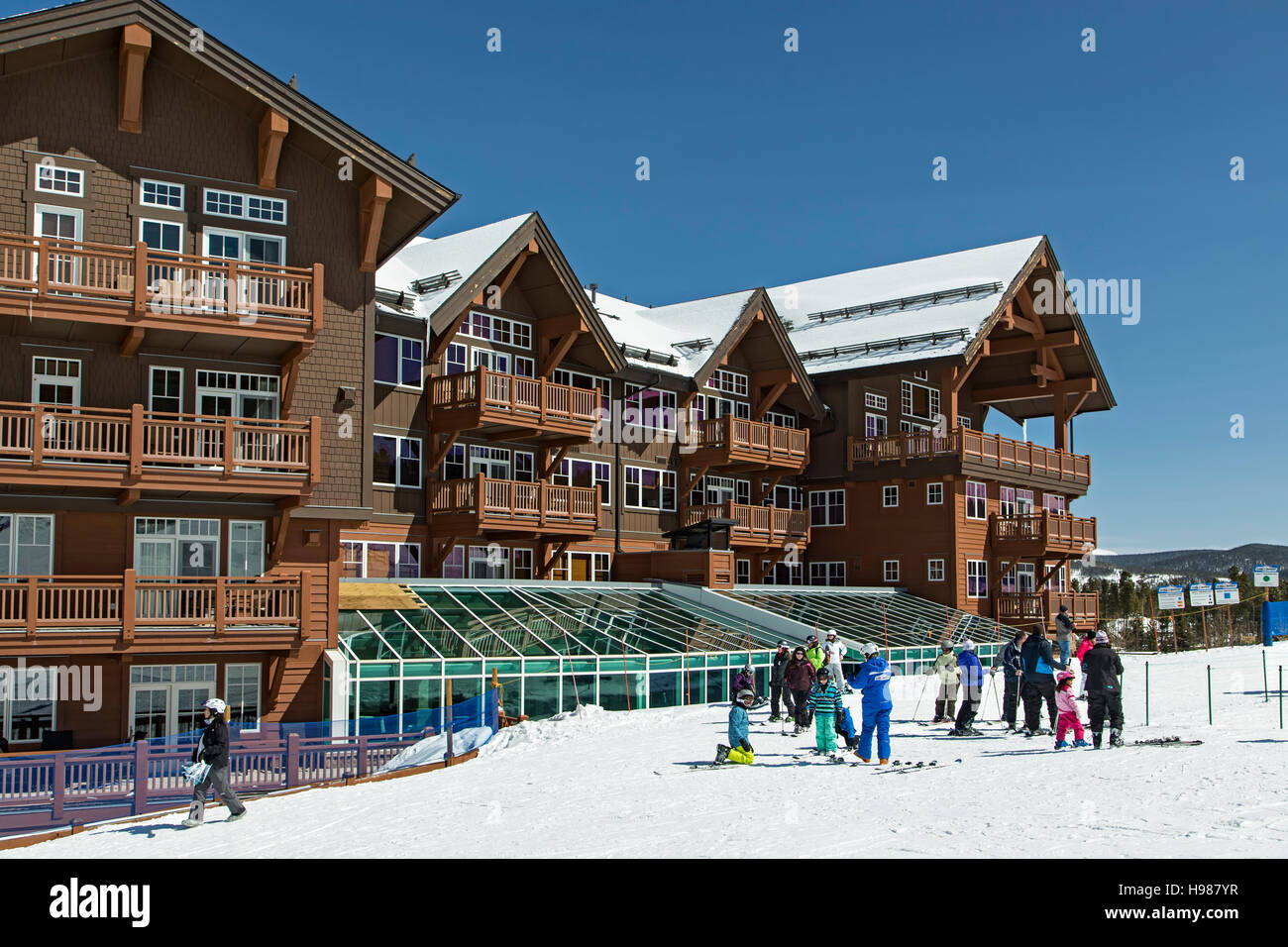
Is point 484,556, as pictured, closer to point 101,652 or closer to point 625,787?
point 101,652

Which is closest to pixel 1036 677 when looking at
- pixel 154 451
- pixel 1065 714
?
pixel 1065 714

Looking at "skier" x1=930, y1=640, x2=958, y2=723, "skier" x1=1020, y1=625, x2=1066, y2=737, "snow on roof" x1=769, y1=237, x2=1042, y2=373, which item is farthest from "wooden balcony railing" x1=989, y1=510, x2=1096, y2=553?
"skier" x1=1020, y1=625, x2=1066, y2=737

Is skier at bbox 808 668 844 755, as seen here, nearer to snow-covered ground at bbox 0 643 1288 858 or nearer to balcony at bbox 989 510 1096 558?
snow-covered ground at bbox 0 643 1288 858

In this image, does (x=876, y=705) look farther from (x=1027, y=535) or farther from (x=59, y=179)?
(x=1027, y=535)

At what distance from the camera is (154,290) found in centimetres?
2433

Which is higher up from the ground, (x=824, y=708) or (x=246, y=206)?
(x=246, y=206)

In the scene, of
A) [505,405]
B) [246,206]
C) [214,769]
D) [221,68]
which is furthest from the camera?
[505,405]

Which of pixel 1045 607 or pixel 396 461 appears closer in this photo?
pixel 396 461

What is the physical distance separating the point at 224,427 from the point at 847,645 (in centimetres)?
1696

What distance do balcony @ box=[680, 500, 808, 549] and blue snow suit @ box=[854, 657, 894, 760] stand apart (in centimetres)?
2293

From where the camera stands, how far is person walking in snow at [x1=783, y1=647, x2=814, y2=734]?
22.3m

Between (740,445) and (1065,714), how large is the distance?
23834 mm
